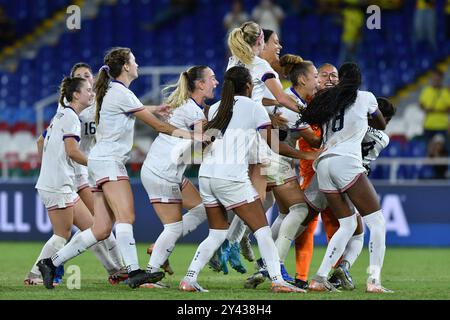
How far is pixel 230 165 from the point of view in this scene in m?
8.79

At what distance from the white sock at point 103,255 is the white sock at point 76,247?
0.71m

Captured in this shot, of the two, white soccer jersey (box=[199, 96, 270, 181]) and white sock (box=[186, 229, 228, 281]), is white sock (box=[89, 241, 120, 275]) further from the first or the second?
white soccer jersey (box=[199, 96, 270, 181])

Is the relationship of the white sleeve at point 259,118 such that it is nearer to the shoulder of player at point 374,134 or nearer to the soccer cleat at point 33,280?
the shoulder of player at point 374,134

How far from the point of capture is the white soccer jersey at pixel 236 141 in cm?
878

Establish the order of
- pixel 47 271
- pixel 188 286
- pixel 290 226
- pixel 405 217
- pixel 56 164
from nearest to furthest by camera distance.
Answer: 1. pixel 188 286
2. pixel 47 271
3. pixel 290 226
4. pixel 56 164
5. pixel 405 217

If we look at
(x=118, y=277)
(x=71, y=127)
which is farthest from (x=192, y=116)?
(x=118, y=277)

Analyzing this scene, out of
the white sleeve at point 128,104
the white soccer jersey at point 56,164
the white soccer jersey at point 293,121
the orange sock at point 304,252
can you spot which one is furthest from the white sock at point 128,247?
the white soccer jersey at point 293,121

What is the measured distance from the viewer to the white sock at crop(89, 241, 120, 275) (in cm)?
1007

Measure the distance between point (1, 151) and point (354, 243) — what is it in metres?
10.5

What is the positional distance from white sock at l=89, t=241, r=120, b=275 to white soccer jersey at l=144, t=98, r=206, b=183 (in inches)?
42.5

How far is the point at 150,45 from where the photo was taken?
69.1 feet

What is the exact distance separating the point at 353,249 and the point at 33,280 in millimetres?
3070

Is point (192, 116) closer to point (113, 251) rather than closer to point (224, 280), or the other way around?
point (113, 251)

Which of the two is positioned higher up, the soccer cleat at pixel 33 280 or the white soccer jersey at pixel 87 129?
the white soccer jersey at pixel 87 129
